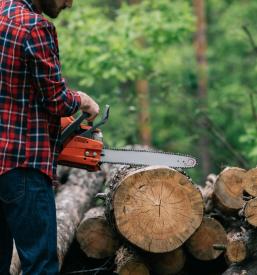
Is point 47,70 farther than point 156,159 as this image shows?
A: No

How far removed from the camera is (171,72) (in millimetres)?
20188

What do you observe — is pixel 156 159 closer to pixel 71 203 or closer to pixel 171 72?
pixel 71 203

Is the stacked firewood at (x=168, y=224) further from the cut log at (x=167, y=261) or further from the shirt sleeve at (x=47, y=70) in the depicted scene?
the shirt sleeve at (x=47, y=70)

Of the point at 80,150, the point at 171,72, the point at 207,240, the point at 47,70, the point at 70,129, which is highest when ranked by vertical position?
the point at 47,70

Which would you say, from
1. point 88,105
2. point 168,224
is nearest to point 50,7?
point 88,105

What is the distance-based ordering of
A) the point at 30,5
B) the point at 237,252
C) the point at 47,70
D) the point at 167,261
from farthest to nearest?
the point at 167,261, the point at 237,252, the point at 30,5, the point at 47,70

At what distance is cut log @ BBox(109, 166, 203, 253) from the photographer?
171 inches

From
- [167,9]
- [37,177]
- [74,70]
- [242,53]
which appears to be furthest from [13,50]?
[242,53]

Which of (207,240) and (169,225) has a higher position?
(169,225)

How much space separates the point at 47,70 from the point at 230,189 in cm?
220

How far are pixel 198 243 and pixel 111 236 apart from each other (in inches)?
27.7

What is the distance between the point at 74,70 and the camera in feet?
35.3

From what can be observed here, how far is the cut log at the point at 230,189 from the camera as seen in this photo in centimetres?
490

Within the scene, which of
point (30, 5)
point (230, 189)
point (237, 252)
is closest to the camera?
point (30, 5)
